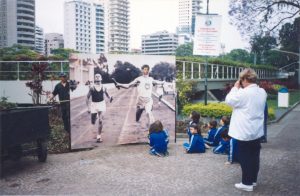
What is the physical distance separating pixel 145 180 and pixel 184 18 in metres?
9.07

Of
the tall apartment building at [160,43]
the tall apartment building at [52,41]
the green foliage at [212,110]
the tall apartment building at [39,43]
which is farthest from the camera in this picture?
the tall apartment building at [160,43]

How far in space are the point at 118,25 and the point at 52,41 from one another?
4.19 metres

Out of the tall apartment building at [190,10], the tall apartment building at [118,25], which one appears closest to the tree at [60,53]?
the tall apartment building at [118,25]

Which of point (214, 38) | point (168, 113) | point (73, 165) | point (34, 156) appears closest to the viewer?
point (73, 165)

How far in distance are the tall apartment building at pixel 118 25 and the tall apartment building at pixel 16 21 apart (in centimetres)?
315

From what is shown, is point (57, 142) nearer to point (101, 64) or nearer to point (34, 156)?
point (34, 156)

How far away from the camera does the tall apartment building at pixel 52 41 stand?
61.4ft

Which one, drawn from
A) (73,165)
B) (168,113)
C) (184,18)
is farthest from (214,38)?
(73,165)

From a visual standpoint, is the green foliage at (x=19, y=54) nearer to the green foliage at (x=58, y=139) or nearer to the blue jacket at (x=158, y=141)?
the green foliage at (x=58, y=139)

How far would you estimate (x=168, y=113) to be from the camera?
9773 millimetres

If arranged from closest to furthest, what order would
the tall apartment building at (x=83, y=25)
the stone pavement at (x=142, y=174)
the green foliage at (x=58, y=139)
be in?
the stone pavement at (x=142, y=174) → the green foliage at (x=58, y=139) → the tall apartment building at (x=83, y=25)

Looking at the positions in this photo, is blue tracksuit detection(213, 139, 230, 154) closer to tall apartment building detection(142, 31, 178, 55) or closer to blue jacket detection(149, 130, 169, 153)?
blue jacket detection(149, 130, 169, 153)

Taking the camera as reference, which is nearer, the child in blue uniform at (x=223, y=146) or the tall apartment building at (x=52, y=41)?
the child in blue uniform at (x=223, y=146)

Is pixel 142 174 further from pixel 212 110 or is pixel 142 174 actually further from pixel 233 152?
pixel 212 110
